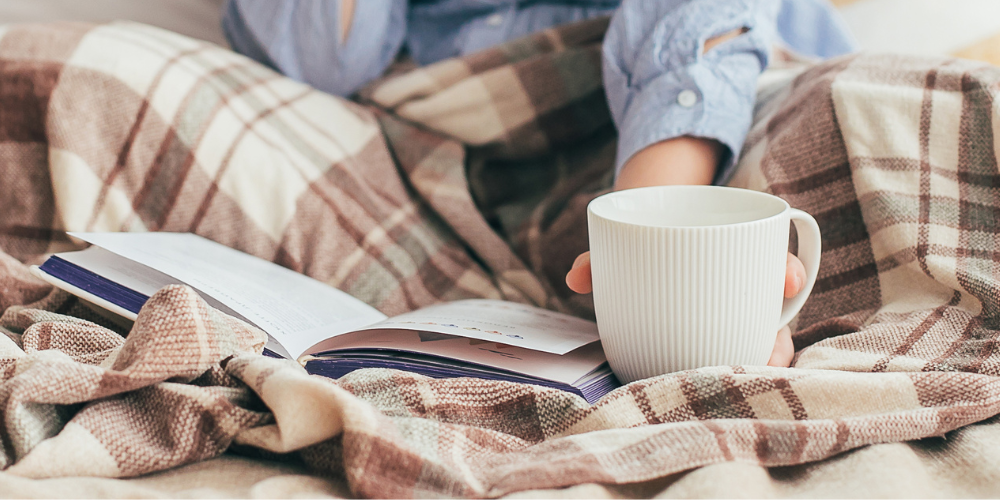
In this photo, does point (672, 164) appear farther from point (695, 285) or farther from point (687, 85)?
point (695, 285)

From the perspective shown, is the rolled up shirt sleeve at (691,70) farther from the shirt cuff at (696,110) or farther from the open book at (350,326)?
the open book at (350,326)

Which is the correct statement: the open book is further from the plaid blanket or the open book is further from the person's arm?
the person's arm

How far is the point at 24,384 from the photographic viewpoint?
1.04 feet

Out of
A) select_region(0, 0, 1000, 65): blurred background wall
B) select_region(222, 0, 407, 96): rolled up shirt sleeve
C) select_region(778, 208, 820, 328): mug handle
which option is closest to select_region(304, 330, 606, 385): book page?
select_region(778, 208, 820, 328): mug handle

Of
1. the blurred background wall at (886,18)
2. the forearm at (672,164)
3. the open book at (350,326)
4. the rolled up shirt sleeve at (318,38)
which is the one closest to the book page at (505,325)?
the open book at (350,326)

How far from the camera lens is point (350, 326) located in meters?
0.50

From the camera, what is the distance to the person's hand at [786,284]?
1.40ft

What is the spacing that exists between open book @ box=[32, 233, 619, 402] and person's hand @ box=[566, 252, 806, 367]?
38 mm

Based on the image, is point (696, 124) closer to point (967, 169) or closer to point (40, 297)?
point (967, 169)

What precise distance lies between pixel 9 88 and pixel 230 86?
0.19m

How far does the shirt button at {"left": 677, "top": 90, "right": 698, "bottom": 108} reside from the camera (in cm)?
55

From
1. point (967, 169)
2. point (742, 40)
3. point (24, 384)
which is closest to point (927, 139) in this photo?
point (967, 169)

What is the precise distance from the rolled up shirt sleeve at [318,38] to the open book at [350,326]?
353 millimetres

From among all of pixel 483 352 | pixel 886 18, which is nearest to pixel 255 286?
pixel 483 352
